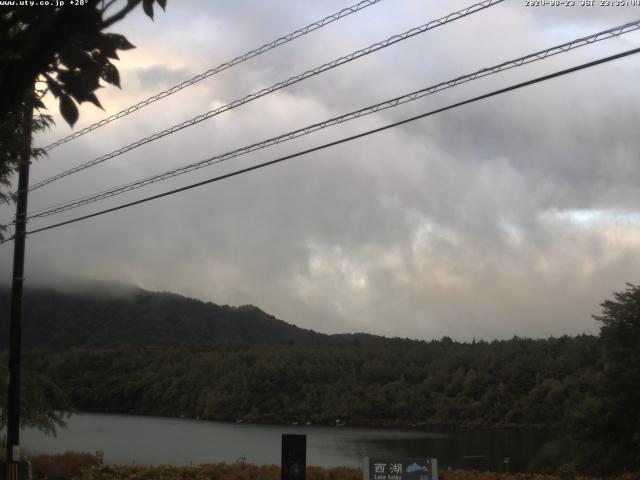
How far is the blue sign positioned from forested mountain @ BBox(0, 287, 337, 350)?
277ft

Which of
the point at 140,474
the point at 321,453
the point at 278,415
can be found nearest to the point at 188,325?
the point at 278,415

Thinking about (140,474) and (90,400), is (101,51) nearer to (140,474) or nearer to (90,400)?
(140,474)

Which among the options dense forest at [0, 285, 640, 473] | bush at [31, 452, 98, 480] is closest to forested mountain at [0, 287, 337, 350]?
dense forest at [0, 285, 640, 473]

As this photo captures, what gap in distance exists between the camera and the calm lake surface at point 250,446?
38.7m

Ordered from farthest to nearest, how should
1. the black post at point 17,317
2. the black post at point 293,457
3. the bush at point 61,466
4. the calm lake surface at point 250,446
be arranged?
the calm lake surface at point 250,446 → the bush at point 61,466 → the black post at point 17,317 → the black post at point 293,457

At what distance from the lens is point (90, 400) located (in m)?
83.4

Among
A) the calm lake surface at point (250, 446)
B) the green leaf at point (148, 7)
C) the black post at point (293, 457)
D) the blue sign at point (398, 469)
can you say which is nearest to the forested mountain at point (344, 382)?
the calm lake surface at point (250, 446)

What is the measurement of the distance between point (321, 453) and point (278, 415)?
5036 cm

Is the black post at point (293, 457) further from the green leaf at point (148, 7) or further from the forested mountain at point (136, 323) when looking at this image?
the forested mountain at point (136, 323)

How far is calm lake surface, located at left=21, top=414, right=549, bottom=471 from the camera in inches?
1522

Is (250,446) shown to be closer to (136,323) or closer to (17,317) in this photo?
(17,317)

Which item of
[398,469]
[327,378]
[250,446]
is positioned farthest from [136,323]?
[398,469]

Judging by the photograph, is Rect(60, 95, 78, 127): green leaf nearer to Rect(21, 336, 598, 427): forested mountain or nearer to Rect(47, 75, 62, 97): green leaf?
Rect(47, 75, 62, 97): green leaf

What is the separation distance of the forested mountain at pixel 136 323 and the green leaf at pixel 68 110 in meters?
91.5
